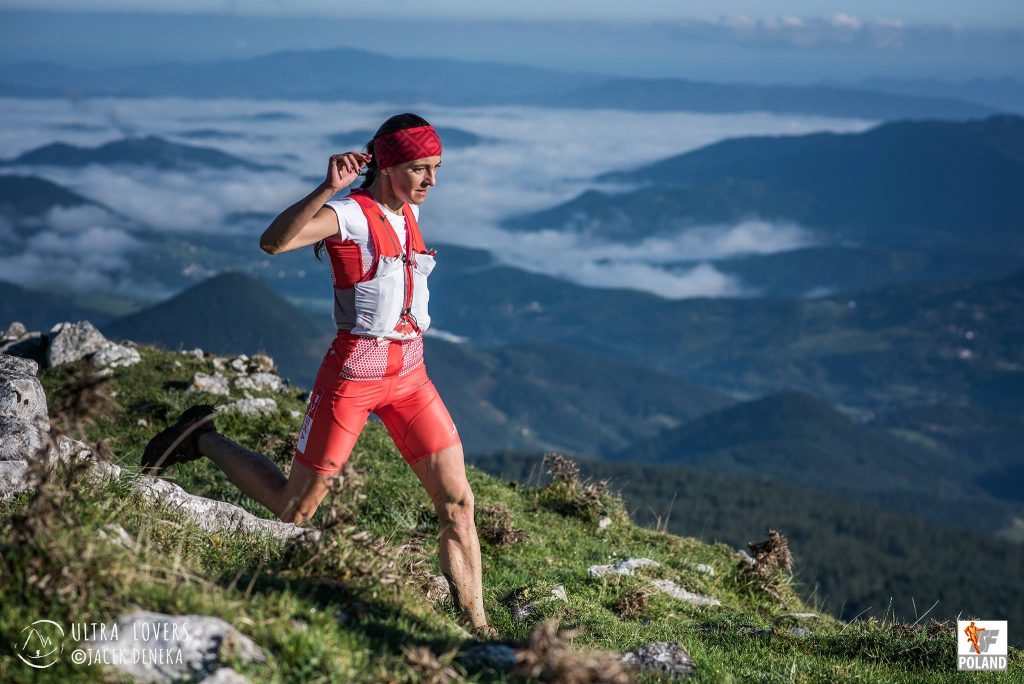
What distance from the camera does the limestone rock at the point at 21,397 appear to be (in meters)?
8.65

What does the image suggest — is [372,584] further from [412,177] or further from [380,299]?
[412,177]

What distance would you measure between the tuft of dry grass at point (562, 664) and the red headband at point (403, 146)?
12.4ft

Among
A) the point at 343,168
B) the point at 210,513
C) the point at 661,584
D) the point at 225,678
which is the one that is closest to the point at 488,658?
the point at 225,678

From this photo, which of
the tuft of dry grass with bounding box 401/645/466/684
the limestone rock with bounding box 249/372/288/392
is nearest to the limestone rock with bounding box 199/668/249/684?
the tuft of dry grass with bounding box 401/645/466/684

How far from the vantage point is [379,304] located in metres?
7.53

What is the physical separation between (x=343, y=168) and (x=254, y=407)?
816 centimetres

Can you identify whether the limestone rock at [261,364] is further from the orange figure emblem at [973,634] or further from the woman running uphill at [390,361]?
the orange figure emblem at [973,634]

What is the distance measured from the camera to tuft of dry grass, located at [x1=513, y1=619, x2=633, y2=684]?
16.3 feet

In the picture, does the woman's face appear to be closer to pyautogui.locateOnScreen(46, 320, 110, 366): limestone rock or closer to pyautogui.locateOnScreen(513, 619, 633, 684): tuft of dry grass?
pyautogui.locateOnScreen(513, 619, 633, 684): tuft of dry grass

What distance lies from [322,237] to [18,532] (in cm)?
282

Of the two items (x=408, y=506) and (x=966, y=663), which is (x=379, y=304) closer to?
(x=408, y=506)

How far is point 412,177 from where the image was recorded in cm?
752

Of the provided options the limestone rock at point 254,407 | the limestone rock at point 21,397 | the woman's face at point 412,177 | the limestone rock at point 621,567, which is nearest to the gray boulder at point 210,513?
the limestone rock at point 21,397

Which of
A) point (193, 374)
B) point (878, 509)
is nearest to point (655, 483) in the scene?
point (878, 509)
